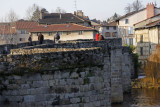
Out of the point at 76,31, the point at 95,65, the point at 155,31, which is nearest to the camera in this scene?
the point at 95,65

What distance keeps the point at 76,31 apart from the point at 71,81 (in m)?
49.7

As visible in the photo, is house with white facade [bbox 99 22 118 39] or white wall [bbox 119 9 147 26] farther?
house with white facade [bbox 99 22 118 39]

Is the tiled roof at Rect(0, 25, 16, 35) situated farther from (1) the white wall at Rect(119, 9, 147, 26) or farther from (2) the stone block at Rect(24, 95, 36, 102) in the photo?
(2) the stone block at Rect(24, 95, 36, 102)

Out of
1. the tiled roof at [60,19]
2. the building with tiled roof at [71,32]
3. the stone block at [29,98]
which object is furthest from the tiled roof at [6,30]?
the stone block at [29,98]

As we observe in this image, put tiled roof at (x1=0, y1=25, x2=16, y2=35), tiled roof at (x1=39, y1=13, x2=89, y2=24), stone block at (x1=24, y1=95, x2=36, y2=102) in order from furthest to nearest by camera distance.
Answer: tiled roof at (x1=39, y1=13, x2=89, y2=24)
tiled roof at (x1=0, y1=25, x2=16, y2=35)
stone block at (x1=24, y1=95, x2=36, y2=102)

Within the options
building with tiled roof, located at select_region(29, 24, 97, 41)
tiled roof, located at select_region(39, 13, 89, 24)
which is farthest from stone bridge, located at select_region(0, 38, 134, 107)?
tiled roof, located at select_region(39, 13, 89, 24)

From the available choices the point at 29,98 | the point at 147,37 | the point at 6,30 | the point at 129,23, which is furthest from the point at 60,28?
the point at 29,98

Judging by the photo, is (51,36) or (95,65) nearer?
(95,65)

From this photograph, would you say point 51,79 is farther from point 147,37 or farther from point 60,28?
point 60,28

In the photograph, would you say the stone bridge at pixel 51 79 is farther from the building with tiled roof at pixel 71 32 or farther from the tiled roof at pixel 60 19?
the tiled roof at pixel 60 19

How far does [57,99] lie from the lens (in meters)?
7.70

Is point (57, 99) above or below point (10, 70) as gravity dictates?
below

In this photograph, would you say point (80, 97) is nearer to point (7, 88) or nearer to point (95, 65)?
point (95, 65)

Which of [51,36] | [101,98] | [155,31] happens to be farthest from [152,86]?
[51,36]
